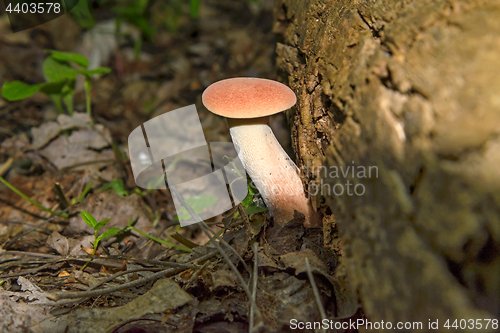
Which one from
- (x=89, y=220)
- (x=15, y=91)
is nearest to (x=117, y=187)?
(x=89, y=220)

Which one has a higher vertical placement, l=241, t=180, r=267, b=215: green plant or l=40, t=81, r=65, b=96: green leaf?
l=40, t=81, r=65, b=96: green leaf

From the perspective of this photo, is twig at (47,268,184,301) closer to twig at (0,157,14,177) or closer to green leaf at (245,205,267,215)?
green leaf at (245,205,267,215)

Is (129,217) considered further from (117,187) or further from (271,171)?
(271,171)

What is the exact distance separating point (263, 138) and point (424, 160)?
116 cm

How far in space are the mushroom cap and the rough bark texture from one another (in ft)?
1.42

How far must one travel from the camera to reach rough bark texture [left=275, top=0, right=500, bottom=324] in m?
0.90

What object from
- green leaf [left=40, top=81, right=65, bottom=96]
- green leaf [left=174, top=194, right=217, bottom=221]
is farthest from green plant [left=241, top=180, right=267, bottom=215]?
green leaf [left=40, top=81, right=65, bottom=96]

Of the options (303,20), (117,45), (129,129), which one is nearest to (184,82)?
(129,129)

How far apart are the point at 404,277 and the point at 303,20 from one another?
211cm

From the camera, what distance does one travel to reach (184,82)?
4.96 metres

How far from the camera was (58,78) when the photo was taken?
3461mm

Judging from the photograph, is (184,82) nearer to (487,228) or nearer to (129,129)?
(129,129)

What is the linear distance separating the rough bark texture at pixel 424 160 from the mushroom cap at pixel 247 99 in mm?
432

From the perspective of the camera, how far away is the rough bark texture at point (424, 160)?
90 centimetres
